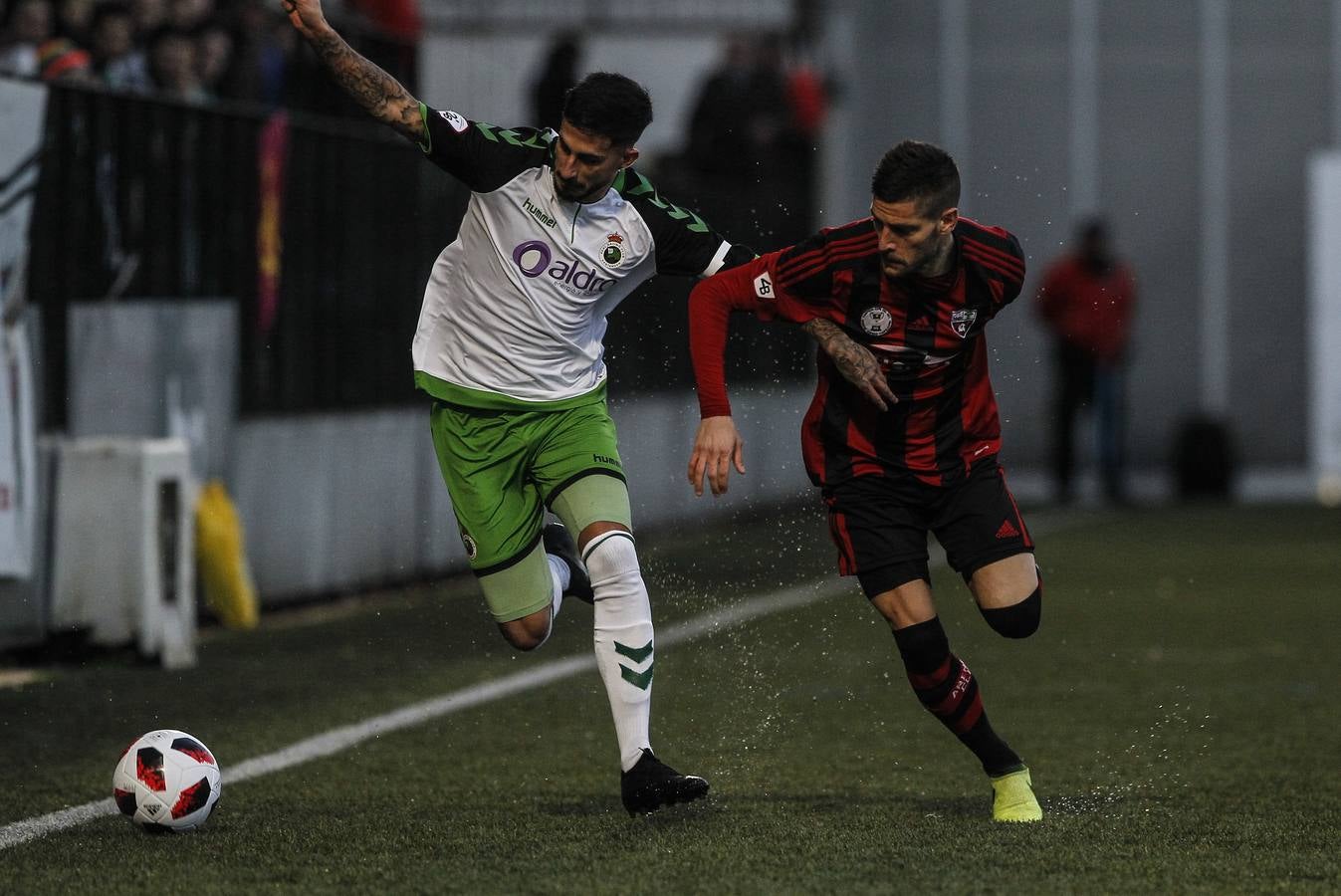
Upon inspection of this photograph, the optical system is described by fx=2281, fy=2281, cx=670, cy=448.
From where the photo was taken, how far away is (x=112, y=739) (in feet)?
24.2

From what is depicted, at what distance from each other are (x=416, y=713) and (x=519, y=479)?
1.71 metres

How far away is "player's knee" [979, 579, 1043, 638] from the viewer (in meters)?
6.04

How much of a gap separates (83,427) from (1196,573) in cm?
677

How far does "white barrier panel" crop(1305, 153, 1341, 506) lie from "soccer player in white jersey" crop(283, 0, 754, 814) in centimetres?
1502

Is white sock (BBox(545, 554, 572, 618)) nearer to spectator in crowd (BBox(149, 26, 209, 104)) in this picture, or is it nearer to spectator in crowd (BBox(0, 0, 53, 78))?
spectator in crowd (BBox(0, 0, 53, 78))

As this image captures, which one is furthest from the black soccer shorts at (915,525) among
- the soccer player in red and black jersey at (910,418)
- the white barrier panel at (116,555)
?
the white barrier panel at (116,555)

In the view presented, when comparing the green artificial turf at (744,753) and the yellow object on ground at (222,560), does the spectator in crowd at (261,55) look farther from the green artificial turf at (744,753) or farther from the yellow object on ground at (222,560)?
the green artificial turf at (744,753)

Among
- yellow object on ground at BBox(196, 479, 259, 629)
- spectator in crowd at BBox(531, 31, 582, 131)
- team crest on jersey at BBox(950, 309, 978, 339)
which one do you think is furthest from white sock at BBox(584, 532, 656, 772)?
spectator in crowd at BBox(531, 31, 582, 131)

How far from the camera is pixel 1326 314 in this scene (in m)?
20.5

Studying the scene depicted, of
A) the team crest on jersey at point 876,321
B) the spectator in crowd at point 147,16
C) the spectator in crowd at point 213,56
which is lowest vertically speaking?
the team crest on jersey at point 876,321

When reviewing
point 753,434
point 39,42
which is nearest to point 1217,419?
point 753,434

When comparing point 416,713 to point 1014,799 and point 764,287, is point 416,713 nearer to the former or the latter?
point 764,287

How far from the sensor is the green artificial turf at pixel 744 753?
17.2ft

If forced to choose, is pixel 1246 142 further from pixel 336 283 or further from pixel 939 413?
pixel 939 413
